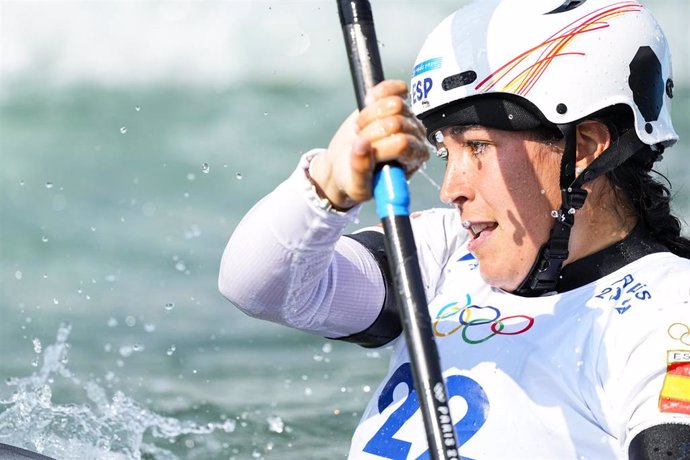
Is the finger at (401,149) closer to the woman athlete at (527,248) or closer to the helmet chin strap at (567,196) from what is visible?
the woman athlete at (527,248)

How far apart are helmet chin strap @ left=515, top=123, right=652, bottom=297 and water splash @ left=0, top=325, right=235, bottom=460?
1.76m

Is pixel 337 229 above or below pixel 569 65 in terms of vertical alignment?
below

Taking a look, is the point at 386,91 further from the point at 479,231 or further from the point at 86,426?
the point at 86,426

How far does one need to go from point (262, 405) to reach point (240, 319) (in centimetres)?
105

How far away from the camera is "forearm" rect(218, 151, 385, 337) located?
2662 millimetres

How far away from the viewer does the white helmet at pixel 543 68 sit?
9.57 ft

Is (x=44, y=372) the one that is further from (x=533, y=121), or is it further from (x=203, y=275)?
(x=533, y=121)

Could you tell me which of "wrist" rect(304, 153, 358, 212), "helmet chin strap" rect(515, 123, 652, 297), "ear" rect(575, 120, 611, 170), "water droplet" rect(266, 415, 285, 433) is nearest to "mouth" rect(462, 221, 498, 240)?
"helmet chin strap" rect(515, 123, 652, 297)

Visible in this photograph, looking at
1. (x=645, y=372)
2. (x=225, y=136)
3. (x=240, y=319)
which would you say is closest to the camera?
(x=645, y=372)

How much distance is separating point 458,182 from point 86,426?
194cm

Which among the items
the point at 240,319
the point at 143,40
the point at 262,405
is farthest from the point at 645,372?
the point at 143,40

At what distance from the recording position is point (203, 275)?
664cm

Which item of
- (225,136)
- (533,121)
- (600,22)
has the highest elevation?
(225,136)

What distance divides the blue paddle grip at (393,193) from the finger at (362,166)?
0.03 metres
